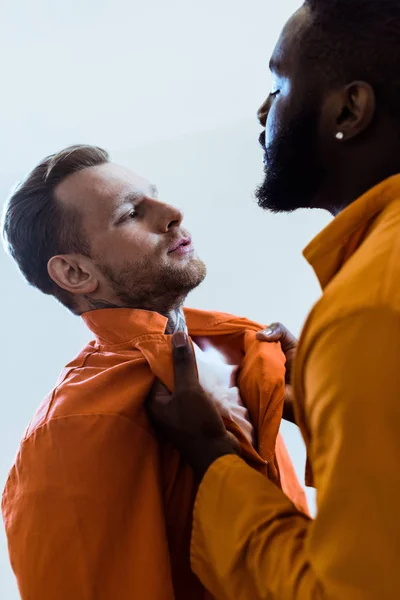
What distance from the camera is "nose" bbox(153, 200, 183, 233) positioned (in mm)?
1058

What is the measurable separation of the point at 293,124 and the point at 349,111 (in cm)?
8

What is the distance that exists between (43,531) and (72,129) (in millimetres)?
1220

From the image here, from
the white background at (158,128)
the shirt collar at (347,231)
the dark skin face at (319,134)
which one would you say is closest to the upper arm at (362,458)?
the shirt collar at (347,231)

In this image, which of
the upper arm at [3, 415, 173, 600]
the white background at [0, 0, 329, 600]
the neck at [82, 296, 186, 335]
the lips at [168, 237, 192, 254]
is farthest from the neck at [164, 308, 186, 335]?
the white background at [0, 0, 329, 600]

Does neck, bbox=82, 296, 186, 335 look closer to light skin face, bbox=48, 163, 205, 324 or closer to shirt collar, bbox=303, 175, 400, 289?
light skin face, bbox=48, 163, 205, 324

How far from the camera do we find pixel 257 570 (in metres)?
0.65

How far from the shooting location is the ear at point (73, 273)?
106cm

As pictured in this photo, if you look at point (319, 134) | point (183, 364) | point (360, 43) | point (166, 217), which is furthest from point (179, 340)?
point (360, 43)

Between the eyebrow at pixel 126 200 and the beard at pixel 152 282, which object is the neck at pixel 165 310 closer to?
the beard at pixel 152 282

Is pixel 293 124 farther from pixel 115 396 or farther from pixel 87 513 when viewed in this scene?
pixel 87 513

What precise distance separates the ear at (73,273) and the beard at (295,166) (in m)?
0.35

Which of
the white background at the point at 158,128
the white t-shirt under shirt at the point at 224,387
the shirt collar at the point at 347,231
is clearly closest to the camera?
the shirt collar at the point at 347,231

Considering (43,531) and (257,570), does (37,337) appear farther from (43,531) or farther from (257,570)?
(257,570)

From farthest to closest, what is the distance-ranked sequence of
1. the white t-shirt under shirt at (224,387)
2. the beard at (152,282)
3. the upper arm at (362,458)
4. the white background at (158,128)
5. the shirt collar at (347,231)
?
the white background at (158,128) → the beard at (152,282) → the white t-shirt under shirt at (224,387) → the shirt collar at (347,231) → the upper arm at (362,458)
